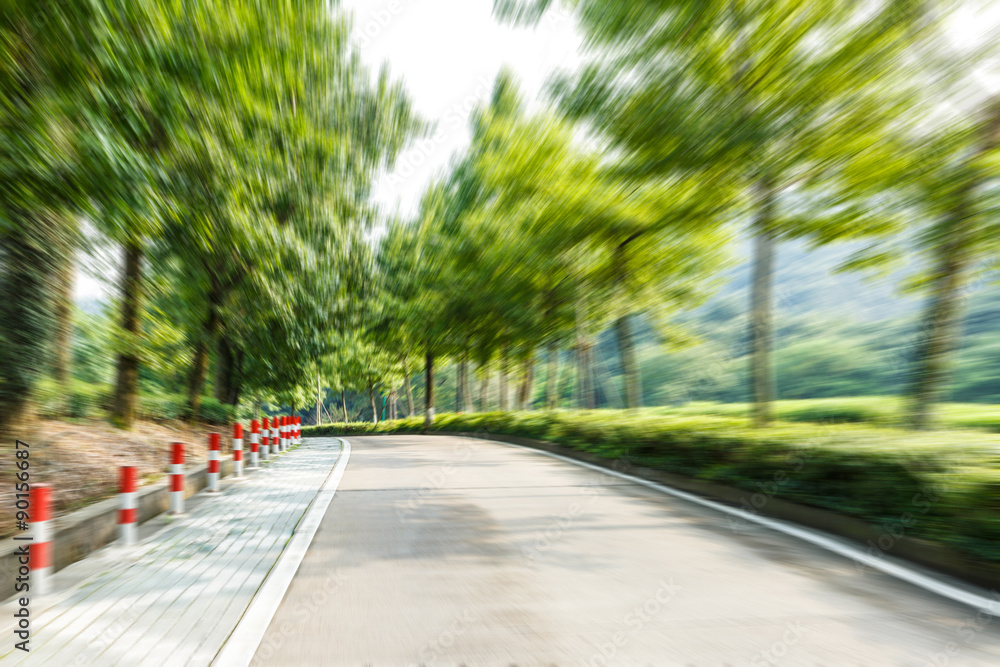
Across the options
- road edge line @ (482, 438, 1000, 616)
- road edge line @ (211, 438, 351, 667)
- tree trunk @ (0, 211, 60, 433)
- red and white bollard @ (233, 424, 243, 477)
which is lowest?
road edge line @ (482, 438, 1000, 616)

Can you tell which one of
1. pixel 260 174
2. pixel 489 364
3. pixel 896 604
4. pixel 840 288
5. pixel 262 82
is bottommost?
pixel 896 604

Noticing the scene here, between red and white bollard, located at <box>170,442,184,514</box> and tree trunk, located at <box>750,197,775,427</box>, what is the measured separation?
29.4ft

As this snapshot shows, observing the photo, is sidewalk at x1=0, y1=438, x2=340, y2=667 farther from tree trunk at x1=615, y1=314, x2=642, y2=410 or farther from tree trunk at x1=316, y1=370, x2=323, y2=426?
tree trunk at x1=316, y1=370, x2=323, y2=426

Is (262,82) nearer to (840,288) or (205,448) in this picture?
(205,448)

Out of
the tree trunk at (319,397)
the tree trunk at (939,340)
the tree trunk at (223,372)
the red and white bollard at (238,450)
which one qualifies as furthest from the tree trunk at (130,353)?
the tree trunk at (319,397)

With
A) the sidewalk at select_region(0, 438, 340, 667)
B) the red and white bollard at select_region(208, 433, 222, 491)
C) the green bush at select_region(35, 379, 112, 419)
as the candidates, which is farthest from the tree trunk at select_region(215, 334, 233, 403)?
the sidewalk at select_region(0, 438, 340, 667)

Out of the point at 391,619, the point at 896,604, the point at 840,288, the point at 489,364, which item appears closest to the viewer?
the point at 391,619

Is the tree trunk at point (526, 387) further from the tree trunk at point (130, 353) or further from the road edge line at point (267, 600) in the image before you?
the road edge line at point (267, 600)

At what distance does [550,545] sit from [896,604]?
2.90 meters

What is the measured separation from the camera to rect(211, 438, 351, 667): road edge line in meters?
3.58

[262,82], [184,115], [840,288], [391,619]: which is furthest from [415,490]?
[840,288]

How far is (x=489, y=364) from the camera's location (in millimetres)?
32594

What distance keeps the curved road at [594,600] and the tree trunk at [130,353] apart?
6528 millimetres

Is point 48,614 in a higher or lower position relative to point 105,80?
lower
